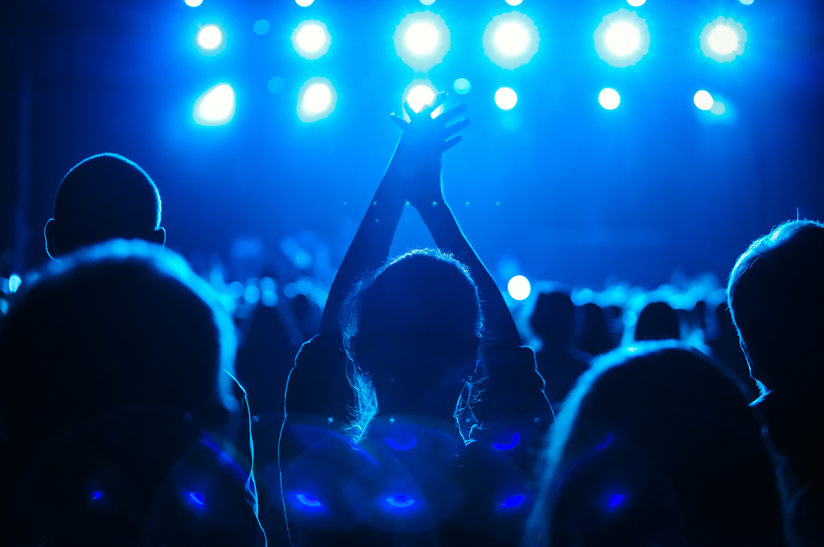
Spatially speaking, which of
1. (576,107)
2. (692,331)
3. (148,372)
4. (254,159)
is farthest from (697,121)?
(148,372)

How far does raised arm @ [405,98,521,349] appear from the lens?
1521 millimetres

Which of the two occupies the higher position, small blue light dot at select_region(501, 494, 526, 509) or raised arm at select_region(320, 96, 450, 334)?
raised arm at select_region(320, 96, 450, 334)

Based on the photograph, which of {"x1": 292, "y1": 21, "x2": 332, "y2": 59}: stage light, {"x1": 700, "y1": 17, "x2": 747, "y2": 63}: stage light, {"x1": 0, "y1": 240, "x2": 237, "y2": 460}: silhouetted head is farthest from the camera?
{"x1": 292, "y1": 21, "x2": 332, "y2": 59}: stage light

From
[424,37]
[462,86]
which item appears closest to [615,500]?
[424,37]

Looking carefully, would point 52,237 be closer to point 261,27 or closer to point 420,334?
point 420,334

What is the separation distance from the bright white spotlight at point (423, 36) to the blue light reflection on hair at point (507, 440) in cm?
897

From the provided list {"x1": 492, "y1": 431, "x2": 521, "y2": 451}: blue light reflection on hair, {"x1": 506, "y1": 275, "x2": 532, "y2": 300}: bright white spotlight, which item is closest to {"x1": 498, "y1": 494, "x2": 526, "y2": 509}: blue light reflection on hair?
{"x1": 492, "y1": 431, "x2": 521, "y2": 451}: blue light reflection on hair

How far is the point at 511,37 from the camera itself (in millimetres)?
9398

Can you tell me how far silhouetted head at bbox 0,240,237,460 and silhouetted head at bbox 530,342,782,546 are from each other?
1.84ft

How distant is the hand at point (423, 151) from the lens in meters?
1.58

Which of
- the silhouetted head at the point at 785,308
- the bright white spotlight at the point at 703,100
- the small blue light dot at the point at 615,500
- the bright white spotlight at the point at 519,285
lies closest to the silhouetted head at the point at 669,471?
the small blue light dot at the point at 615,500

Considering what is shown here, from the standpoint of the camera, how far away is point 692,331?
17.5 ft

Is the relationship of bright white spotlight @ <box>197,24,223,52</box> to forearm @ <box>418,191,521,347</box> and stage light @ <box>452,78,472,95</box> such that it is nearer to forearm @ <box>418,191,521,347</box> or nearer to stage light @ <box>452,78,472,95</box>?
stage light @ <box>452,78,472,95</box>

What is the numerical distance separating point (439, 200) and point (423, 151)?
0.47 feet
